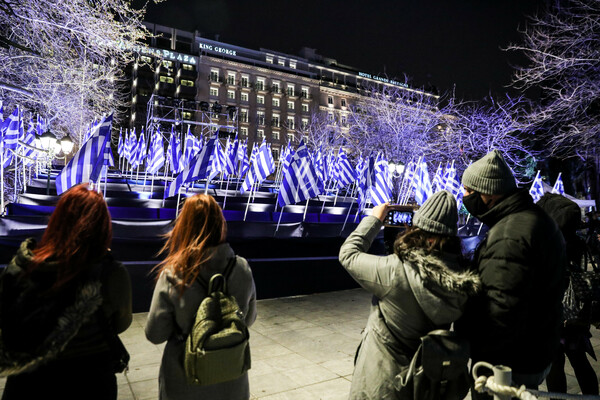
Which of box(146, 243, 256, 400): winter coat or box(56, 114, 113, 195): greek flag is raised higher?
box(56, 114, 113, 195): greek flag

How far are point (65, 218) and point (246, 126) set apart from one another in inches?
3122

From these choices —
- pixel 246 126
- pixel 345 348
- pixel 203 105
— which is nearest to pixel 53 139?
pixel 345 348

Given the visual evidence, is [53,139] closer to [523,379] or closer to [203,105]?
[523,379]

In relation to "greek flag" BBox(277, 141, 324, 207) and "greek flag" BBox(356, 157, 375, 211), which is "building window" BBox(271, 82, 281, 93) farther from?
"greek flag" BBox(277, 141, 324, 207)

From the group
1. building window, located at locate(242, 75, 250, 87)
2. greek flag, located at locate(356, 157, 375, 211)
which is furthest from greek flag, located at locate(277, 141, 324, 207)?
building window, located at locate(242, 75, 250, 87)

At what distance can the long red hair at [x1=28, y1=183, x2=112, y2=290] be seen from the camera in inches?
77.2

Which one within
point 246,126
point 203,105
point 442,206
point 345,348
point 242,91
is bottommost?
point 345,348

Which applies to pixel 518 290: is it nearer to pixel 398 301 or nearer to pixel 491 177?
pixel 398 301

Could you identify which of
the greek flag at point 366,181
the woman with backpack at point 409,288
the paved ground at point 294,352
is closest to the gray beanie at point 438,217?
the woman with backpack at point 409,288

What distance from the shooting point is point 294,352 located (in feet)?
17.2

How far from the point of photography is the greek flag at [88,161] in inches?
313

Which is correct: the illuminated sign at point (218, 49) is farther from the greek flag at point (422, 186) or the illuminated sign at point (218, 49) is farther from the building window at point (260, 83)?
the greek flag at point (422, 186)

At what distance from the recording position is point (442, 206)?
2090mm

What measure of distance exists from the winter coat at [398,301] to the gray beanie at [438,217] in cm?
13
